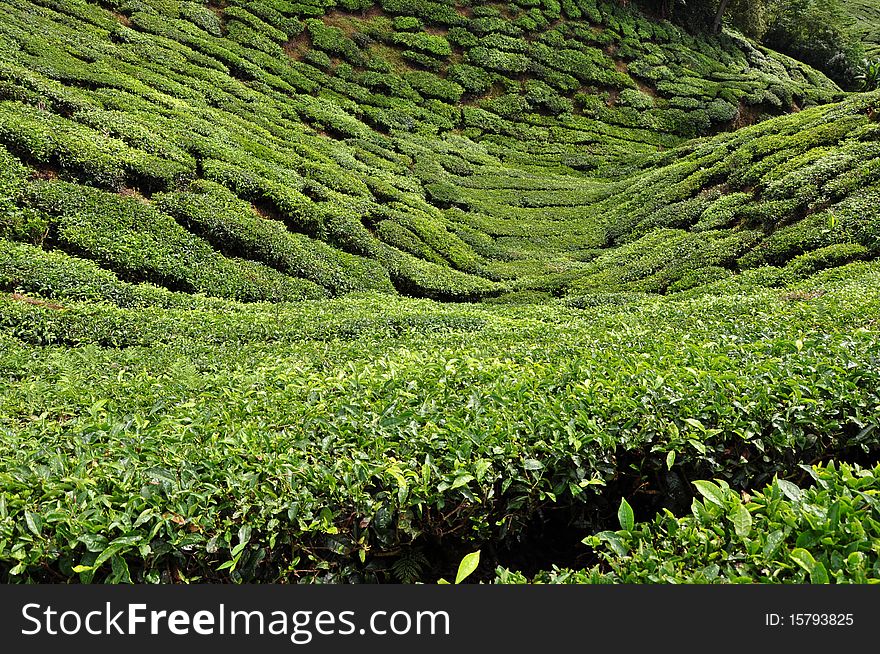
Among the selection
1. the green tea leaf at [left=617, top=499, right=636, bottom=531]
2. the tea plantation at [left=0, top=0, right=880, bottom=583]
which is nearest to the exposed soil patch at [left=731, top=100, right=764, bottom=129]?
the tea plantation at [left=0, top=0, right=880, bottom=583]

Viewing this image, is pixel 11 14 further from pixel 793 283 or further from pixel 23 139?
pixel 793 283

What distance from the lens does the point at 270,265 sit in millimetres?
14648

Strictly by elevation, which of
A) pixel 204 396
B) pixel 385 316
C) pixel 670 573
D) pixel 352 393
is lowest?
pixel 385 316

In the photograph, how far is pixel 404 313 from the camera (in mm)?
12000

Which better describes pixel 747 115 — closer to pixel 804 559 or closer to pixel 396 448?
pixel 396 448

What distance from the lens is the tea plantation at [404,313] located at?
315 cm

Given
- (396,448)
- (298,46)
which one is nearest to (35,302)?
(396,448)

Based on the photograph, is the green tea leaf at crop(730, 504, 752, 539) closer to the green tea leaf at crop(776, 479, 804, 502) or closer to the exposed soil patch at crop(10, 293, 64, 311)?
the green tea leaf at crop(776, 479, 804, 502)

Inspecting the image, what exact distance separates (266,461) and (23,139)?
1460cm

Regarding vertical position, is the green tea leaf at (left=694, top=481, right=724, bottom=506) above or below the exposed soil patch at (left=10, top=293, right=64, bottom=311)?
above

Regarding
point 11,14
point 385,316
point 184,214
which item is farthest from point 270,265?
point 11,14

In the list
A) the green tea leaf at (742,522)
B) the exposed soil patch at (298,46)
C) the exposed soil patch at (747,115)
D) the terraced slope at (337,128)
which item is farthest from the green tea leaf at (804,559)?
the exposed soil patch at (747,115)

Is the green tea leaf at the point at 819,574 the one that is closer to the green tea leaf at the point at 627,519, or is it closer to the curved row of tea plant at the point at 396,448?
the green tea leaf at the point at 627,519

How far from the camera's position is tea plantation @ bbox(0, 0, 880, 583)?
315 centimetres
